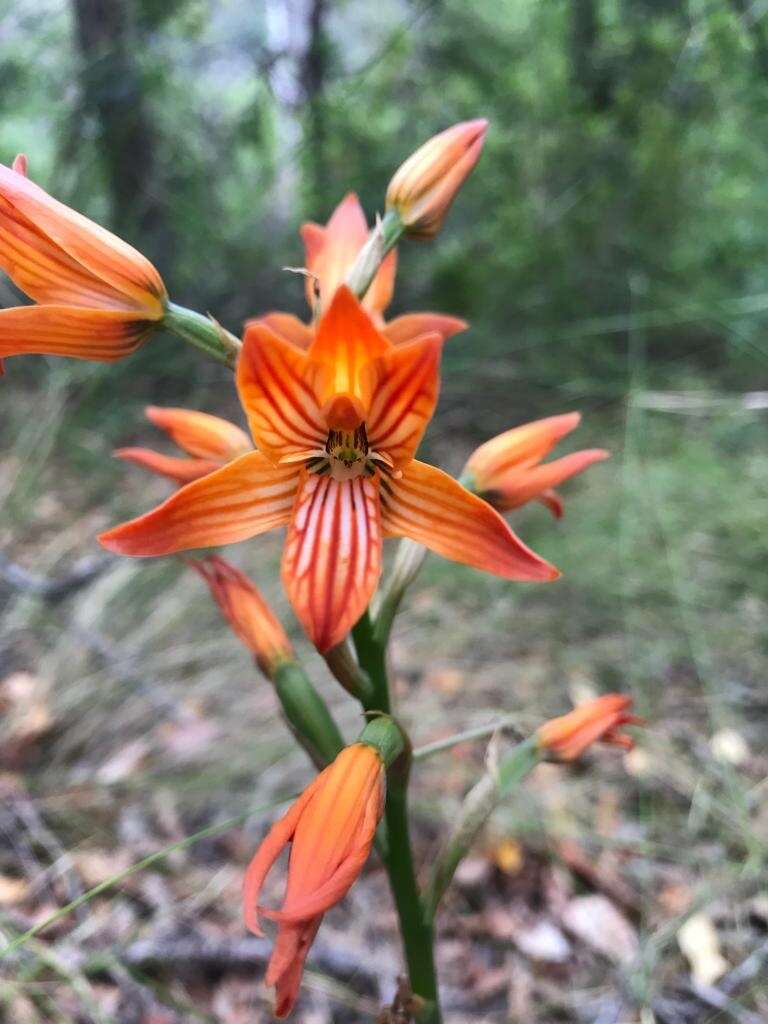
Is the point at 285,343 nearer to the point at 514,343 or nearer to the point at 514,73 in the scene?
the point at 514,343

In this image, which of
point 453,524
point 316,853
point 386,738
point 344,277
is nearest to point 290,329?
point 344,277

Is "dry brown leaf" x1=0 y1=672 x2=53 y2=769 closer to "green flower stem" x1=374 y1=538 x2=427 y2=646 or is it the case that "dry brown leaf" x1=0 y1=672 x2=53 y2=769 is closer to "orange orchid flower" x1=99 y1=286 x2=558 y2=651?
"green flower stem" x1=374 y1=538 x2=427 y2=646

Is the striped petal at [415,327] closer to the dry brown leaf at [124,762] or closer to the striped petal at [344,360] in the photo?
the striped petal at [344,360]

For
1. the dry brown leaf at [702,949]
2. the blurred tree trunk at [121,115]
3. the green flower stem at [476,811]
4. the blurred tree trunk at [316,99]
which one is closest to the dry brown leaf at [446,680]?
the dry brown leaf at [702,949]

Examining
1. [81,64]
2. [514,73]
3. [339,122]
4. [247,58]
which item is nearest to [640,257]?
[514,73]

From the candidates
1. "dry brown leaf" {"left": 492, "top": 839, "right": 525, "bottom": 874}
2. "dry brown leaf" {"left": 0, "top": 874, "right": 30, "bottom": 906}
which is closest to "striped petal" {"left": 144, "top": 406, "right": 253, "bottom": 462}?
"dry brown leaf" {"left": 0, "top": 874, "right": 30, "bottom": 906}
